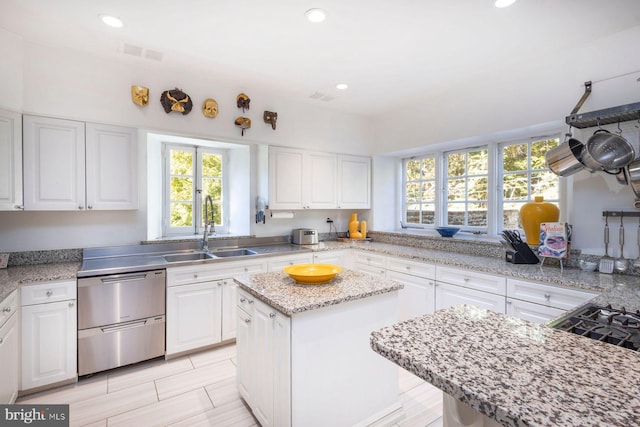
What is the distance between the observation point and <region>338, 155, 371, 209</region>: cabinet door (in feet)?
13.6

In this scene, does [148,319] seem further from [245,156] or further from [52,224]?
[245,156]

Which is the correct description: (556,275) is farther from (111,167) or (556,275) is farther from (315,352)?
(111,167)

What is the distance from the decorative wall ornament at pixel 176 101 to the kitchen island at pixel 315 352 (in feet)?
6.48

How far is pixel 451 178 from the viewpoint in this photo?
3867 millimetres

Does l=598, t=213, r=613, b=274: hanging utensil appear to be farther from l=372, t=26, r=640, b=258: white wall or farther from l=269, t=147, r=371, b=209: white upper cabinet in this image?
l=269, t=147, r=371, b=209: white upper cabinet

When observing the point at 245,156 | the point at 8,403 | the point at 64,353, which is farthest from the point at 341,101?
the point at 8,403

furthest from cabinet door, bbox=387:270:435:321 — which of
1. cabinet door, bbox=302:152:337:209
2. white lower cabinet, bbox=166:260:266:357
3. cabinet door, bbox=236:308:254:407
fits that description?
cabinet door, bbox=236:308:254:407

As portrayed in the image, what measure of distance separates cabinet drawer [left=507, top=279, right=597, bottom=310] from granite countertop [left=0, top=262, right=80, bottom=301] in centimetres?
331

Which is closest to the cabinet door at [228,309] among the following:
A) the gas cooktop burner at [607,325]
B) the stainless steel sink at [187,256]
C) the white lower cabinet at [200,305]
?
the white lower cabinet at [200,305]

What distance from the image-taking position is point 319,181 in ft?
13.0

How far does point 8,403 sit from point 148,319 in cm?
89

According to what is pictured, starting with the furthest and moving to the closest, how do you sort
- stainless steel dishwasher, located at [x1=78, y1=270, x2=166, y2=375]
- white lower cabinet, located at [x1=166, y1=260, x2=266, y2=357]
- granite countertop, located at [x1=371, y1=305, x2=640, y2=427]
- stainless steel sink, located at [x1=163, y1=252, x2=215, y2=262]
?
stainless steel sink, located at [x1=163, y1=252, x2=215, y2=262]
white lower cabinet, located at [x1=166, y1=260, x2=266, y2=357]
stainless steel dishwasher, located at [x1=78, y1=270, x2=166, y2=375]
granite countertop, located at [x1=371, y1=305, x2=640, y2=427]

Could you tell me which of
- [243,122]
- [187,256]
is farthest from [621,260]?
[187,256]

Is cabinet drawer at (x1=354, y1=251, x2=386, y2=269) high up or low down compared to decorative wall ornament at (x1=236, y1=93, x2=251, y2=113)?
down
